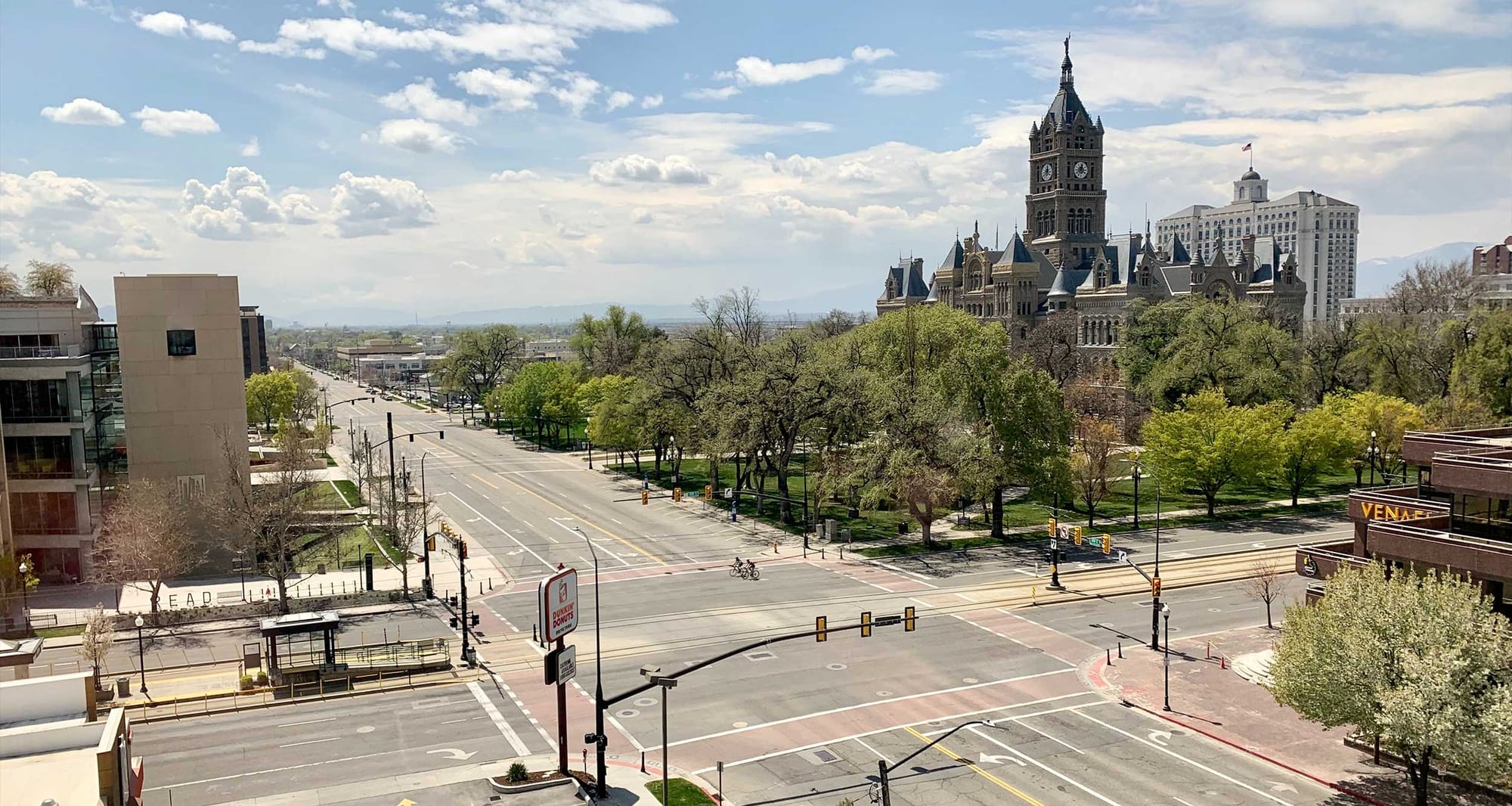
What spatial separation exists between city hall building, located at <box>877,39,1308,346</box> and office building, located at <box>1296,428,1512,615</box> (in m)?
69.6

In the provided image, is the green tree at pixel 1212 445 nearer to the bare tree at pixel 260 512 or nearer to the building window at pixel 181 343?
the bare tree at pixel 260 512

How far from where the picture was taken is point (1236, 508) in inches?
2886

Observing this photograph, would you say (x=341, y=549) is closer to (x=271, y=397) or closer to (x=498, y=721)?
(x=498, y=721)

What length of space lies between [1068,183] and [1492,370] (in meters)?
79.6

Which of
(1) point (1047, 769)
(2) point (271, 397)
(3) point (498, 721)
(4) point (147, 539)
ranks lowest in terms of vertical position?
(1) point (1047, 769)

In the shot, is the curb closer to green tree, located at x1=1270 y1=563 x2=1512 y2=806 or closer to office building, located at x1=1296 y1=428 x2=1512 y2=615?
green tree, located at x1=1270 y1=563 x2=1512 y2=806

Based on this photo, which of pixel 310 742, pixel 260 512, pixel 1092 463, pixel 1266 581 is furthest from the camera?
pixel 1092 463

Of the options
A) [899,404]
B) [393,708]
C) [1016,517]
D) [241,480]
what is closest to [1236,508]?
[1016,517]

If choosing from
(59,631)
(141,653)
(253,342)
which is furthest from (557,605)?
(253,342)

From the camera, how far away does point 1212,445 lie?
69.0m

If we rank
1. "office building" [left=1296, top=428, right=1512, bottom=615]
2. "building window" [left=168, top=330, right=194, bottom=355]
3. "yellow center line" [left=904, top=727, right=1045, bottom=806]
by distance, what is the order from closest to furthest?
"yellow center line" [left=904, top=727, right=1045, bottom=806], "office building" [left=1296, top=428, right=1512, bottom=615], "building window" [left=168, top=330, right=194, bottom=355]

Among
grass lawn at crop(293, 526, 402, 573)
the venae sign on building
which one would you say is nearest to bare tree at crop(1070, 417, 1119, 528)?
grass lawn at crop(293, 526, 402, 573)

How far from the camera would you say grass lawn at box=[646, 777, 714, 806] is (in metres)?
27.7

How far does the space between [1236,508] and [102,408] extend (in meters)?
73.1
